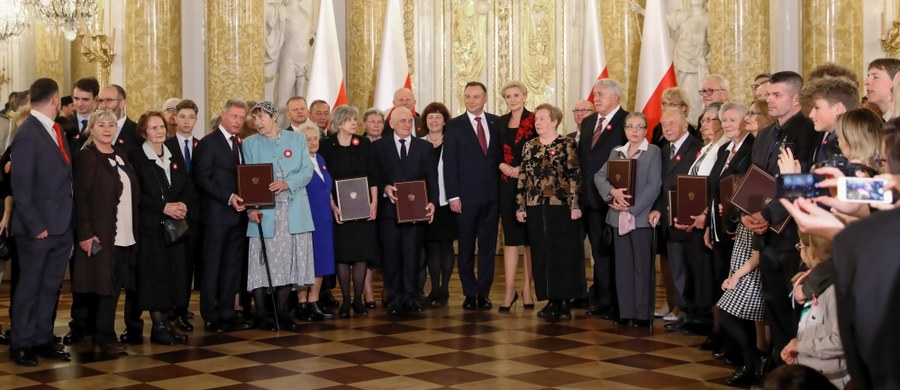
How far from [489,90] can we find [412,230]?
5253 mm

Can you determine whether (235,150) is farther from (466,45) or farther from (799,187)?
(466,45)

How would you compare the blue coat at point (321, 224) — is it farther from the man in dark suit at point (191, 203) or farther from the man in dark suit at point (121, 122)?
the man in dark suit at point (121, 122)

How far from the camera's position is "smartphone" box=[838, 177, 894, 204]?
7.55 feet

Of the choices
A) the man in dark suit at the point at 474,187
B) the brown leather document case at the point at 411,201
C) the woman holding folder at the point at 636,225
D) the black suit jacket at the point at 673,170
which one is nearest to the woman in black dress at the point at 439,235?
the man in dark suit at the point at 474,187

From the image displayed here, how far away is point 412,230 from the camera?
8.92 metres

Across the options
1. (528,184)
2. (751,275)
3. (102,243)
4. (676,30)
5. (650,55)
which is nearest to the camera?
(751,275)

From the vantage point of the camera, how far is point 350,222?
863cm

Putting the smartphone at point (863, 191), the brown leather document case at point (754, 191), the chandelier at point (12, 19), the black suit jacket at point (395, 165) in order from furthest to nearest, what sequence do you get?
the chandelier at point (12, 19) < the black suit jacket at point (395, 165) < the brown leather document case at point (754, 191) < the smartphone at point (863, 191)

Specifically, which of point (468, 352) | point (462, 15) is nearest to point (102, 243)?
point (468, 352)

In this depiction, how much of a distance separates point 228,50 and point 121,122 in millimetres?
3416

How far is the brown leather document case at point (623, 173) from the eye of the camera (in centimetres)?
796

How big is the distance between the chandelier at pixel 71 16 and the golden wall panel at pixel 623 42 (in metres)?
5.66

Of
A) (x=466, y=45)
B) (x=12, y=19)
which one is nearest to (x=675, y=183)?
(x=466, y=45)

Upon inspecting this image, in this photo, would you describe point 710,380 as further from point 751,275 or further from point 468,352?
point 468,352
